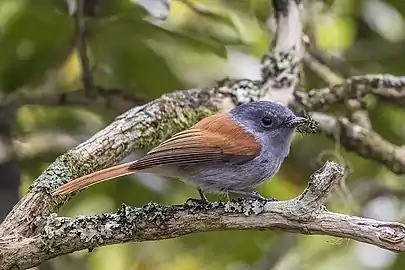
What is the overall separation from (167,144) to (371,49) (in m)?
1.30

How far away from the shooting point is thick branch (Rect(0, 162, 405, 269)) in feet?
4.48

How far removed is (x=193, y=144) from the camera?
1653 millimetres

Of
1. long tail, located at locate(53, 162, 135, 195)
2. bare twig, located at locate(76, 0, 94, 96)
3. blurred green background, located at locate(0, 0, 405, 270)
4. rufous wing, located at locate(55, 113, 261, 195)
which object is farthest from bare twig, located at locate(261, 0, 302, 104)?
long tail, located at locate(53, 162, 135, 195)

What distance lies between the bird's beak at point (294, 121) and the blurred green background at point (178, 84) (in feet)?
1.28

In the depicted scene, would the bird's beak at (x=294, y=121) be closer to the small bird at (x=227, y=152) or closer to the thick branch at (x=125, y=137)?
the small bird at (x=227, y=152)

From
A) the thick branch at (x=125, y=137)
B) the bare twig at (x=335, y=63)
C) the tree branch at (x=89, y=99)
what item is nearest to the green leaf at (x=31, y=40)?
the tree branch at (x=89, y=99)

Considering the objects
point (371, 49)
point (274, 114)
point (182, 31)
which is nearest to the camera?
point (274, 114)

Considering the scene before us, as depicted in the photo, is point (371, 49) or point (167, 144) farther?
point (371, 49)

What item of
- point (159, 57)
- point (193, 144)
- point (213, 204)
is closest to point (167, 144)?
point (193, 144)

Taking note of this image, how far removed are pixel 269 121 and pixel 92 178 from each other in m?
0.51

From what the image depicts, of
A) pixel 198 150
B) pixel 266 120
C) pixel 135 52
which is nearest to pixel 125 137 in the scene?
pixel 198 150

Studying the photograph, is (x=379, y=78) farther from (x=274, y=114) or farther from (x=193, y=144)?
(x=193, y=144)

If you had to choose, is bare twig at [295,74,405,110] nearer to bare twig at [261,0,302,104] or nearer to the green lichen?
bare twig at [261,0,302,104]

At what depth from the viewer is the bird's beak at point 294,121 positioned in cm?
179
